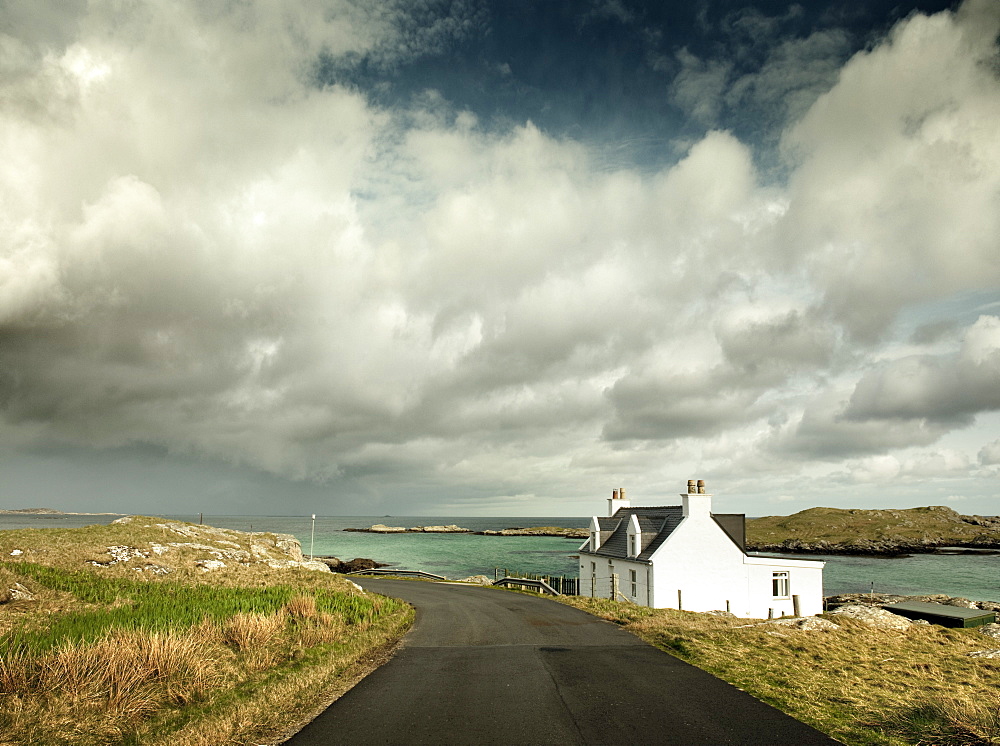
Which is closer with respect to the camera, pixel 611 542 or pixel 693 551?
pixel 693 551

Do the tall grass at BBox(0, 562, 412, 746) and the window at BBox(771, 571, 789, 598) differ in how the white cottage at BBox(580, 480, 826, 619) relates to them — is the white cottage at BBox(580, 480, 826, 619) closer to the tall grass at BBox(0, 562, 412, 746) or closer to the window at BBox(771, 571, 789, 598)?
the window at BBox(771, 571, 789, 598)

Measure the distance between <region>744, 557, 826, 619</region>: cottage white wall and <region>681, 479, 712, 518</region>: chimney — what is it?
4781 millimetres

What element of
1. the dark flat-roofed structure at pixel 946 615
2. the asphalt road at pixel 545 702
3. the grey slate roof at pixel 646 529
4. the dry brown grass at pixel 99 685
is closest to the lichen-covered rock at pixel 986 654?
the asphalt road at pixel 545 702

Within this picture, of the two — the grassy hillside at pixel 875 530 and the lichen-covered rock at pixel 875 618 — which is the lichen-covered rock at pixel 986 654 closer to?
the lichen-covered rock at pixel 875 618

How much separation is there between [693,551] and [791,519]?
181400 mm

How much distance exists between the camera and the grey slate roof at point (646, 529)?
126 feet

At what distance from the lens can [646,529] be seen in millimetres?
40125

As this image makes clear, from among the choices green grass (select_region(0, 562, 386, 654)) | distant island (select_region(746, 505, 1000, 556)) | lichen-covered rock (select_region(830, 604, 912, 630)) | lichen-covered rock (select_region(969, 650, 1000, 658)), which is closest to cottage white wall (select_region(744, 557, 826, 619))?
lichen-covered rock (select_region(830, 604, 912, 630))

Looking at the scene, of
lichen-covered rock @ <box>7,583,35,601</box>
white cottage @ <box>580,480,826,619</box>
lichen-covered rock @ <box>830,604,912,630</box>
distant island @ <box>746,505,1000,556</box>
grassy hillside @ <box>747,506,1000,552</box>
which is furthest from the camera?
grassy hillside @ <box>747,506,1000,552</box>

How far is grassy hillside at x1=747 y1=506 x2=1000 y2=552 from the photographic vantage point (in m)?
143

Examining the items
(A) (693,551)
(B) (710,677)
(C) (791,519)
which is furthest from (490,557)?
(C) (791,519)

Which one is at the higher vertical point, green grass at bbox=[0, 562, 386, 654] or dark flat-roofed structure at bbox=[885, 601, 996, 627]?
green grass at bbox=[0, 562, 386, 654]

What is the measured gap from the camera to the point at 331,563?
7881 cm

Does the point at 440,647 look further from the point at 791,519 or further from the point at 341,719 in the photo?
the point at 791,519
